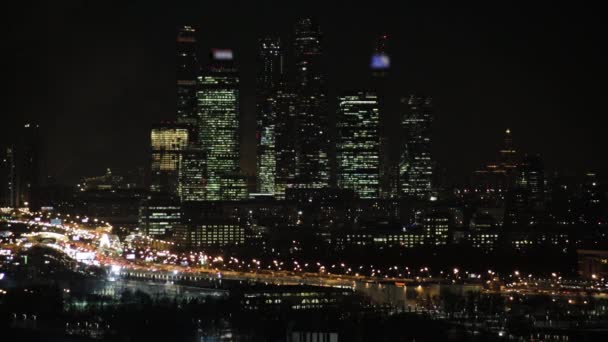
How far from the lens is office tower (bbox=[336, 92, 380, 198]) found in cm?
8300

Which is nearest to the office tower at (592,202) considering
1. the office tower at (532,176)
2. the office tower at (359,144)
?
the office tower at (532,176)

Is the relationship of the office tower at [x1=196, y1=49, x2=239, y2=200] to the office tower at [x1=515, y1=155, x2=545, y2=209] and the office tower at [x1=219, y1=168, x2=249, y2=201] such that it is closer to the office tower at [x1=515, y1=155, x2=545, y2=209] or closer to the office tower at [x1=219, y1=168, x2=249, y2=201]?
the office tower at [x1=219, y1=168, x2=249, y2=201]

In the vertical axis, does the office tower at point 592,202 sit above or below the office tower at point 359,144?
below

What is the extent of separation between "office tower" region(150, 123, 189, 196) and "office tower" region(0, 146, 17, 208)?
9.70m

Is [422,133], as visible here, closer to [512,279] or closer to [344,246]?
[344,246]

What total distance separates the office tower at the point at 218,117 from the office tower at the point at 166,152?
1431mm

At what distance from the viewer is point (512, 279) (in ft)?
137

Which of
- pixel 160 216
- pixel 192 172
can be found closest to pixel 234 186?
pixel 192 172

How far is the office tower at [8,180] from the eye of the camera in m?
79.1

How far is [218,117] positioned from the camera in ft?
278

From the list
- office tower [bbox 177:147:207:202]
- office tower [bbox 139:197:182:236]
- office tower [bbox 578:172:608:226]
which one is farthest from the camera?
office tower [bbox 177:147:207:202]

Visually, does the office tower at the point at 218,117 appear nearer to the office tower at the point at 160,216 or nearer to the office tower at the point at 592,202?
the office tower at the point at 160,216

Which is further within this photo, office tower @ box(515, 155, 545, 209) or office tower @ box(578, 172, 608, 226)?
office tower @ box(515, 155, 545, 209)

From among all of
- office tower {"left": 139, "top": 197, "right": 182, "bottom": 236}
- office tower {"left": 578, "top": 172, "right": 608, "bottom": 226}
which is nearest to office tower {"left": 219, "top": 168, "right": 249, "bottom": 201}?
office tower {"left": 139, "top": 197, "right": 182, "bottom": 236}
